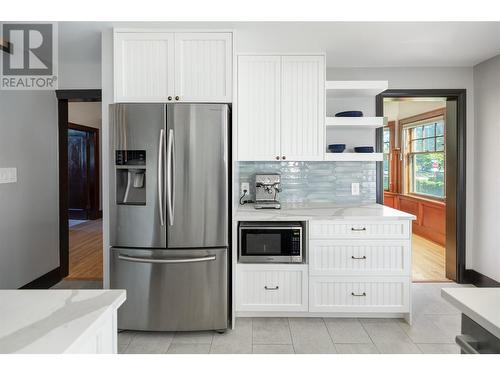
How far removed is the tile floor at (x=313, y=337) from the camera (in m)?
2.39

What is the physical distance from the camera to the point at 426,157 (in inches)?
237

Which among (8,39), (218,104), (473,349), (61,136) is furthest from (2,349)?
(61,136)

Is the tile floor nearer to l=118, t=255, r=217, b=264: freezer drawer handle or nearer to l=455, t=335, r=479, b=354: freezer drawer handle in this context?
l=118, t=255, r=217, b=264: freezer drawer handle

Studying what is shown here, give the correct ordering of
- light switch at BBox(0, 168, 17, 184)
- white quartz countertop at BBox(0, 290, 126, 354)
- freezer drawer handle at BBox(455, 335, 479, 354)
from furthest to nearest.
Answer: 1. light switch at BBox(0, 168, 17, 184)
2. freezer drawer handle at BBox(455, 335, 479, 354)
3. white quartz countertop at BBox(0, 290, 126, 354)

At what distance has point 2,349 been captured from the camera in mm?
715

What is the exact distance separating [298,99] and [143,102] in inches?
52.3

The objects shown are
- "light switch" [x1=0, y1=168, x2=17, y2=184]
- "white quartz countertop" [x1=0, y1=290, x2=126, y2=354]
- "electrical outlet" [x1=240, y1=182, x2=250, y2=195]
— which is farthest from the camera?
"electrical outlet" [x1=240, y1=182, x2=250, y2=195]

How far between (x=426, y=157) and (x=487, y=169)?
8.81 feet

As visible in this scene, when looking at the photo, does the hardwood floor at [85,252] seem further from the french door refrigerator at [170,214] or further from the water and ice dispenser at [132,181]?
the water and ice dispenser at [132,181]

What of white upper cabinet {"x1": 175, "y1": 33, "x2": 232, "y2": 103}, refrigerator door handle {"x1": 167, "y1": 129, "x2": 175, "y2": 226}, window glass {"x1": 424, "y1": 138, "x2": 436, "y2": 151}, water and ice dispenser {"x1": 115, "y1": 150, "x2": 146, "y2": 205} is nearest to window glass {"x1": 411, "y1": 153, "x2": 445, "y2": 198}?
window glass {"x1": 424, "y1": 138, "x2": 436, "y2": 151}

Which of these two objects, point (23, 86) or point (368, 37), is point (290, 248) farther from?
point (23, 86)

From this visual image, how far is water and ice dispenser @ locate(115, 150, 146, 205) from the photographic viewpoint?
8.36ft

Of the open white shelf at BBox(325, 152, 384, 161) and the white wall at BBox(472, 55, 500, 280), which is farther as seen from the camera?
the white wall at BBox(472, 55, 500, 280)

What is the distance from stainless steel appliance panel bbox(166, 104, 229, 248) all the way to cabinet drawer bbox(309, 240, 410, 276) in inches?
34.5
